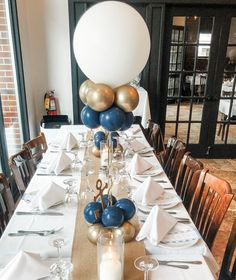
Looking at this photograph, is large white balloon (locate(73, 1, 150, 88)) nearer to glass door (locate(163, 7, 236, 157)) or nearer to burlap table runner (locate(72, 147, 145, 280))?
burlap table runner (locate(72, 147, 145, 280))

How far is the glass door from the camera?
11.0ft

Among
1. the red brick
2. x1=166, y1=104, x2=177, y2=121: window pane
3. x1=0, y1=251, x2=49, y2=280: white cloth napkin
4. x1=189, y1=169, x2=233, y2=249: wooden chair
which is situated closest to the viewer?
x1=0, y1=251, x2=49, y2=280: white cloth napkin

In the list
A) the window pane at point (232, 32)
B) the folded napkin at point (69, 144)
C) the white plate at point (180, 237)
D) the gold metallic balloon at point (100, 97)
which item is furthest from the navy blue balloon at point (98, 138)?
the window pane at point (232, 32)

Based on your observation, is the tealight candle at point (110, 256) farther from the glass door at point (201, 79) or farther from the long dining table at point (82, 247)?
the glass door at point (201, 79)

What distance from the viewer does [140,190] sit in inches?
55.3

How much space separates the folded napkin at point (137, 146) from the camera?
2156mm

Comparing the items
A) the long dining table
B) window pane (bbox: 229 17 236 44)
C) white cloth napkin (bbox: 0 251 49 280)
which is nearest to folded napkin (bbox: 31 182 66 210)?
the long dining table

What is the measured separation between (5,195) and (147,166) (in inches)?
34.6

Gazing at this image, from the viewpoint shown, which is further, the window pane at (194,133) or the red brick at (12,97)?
the window pane at (194,133)

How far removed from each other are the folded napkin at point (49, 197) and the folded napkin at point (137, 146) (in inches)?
35.2

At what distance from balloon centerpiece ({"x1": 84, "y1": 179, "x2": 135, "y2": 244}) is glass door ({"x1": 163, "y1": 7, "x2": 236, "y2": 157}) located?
2.76m

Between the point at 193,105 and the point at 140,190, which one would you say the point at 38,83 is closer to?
the point at 193,105

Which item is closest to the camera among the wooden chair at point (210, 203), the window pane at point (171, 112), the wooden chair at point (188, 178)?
the wooden chair at point (210, 203)

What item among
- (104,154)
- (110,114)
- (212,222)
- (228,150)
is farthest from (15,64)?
(228,150)
